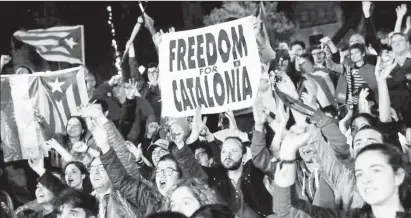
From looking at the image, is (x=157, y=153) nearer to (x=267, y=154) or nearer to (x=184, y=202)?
(x=267, y=154)

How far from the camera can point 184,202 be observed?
177 inches

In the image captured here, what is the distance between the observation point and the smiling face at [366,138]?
4.46 metres

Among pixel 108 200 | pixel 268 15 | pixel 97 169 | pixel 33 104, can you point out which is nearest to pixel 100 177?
pixel 97 169

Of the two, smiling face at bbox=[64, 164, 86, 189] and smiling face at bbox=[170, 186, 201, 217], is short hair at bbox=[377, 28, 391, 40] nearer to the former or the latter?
smiling face at bbox=[64, 164, 86, 189]

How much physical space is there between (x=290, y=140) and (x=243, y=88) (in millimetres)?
2338

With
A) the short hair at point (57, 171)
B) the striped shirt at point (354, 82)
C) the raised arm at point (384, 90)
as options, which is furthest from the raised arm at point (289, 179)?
the short hair at point (57, 171)

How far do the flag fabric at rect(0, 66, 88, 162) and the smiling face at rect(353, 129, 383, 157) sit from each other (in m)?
4.44

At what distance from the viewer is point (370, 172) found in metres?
3.75

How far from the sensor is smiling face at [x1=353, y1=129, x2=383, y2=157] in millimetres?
4465

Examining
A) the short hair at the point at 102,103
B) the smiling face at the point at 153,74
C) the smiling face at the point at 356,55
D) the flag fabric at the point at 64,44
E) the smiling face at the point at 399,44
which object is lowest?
the short hair at the point at 102,103

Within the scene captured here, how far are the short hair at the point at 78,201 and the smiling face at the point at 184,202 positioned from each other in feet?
2.52

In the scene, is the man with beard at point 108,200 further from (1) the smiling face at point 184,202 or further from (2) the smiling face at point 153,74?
(2) the smiling face at point 153,74

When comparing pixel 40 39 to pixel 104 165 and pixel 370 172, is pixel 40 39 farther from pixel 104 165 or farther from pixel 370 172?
pixel 370 172

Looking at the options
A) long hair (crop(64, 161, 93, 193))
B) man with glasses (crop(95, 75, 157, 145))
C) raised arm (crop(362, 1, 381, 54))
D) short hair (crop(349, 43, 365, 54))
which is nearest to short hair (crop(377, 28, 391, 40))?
raised arm (crop(362, 1, 381, 54))
